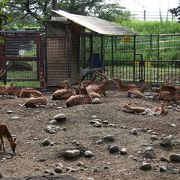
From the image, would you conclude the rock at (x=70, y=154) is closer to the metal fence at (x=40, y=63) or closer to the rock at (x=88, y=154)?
the rock at (x=88, y=154)

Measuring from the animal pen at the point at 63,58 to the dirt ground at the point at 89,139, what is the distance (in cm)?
474

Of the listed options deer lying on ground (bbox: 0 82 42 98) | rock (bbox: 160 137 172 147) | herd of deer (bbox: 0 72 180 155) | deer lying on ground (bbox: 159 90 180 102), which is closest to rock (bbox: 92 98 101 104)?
herd of deer (bbox: 0 72 180 155)

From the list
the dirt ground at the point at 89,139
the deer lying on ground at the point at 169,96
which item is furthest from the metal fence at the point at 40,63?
the dirt ground at the point at 89,139

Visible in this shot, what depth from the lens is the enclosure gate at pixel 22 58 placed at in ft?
54.5

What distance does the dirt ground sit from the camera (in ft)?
22.1

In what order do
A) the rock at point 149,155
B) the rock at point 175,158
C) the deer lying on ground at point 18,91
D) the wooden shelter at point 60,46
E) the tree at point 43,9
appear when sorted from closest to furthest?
the rock at point 175,158
the rock at point 149,155
the deer lying on ground at point 18,91
the wooden shelter at point 60,46
the tree at point 43,9

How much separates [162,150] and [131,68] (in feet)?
38.7

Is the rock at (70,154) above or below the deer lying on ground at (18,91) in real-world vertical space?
below

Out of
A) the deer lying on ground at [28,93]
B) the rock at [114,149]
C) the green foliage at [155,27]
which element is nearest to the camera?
the rock at [114,149]

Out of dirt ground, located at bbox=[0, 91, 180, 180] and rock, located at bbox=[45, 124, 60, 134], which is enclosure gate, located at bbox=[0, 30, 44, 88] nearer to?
dirt ground, located at bbox=[0, 91, 180, 180]

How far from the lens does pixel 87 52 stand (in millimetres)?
19078

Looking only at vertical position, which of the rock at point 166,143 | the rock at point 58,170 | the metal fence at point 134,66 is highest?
the metal fence at point 134,66

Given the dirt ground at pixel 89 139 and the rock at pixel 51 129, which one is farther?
the rock at pixel 51 129

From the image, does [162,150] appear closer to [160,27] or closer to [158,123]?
[158,123]
